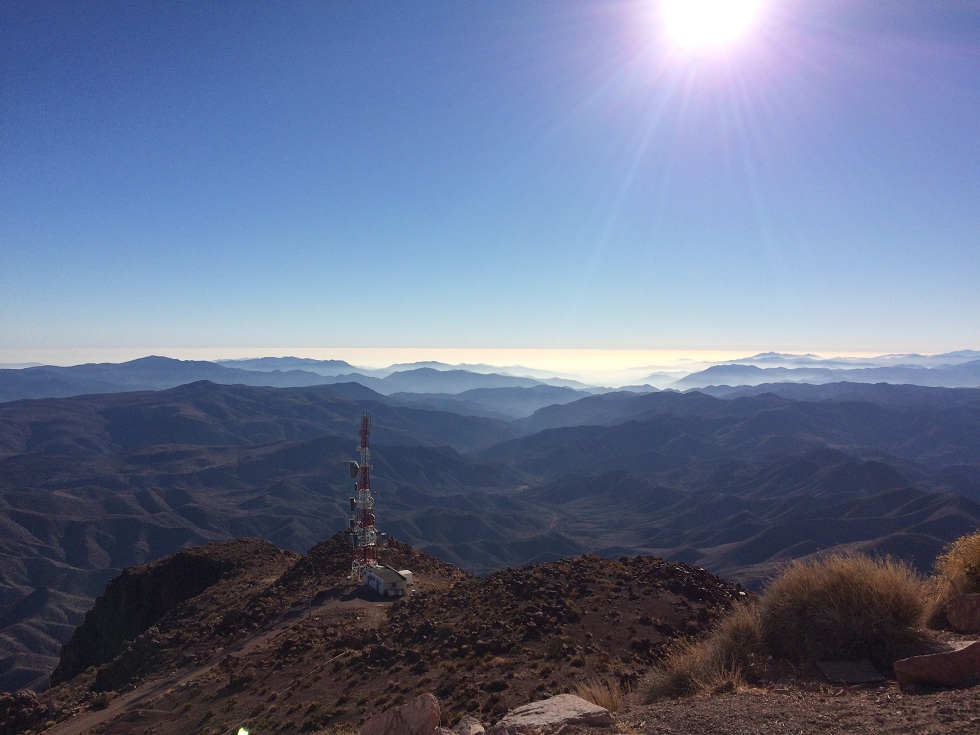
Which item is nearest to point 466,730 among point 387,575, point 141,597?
point 387,575

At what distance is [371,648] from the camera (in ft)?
54.9

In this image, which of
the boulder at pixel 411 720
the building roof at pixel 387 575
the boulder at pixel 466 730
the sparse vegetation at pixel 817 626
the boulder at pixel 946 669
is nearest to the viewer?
the boulder at pixel 946 669

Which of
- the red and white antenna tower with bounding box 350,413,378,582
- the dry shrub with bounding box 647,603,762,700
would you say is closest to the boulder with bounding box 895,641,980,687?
the dry shrub with bounding box 647,603,762,700

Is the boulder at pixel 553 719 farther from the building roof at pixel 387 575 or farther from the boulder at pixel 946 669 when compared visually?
the building roof at pixel 387 575

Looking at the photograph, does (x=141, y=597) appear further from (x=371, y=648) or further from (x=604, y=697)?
(x=604, y=697)

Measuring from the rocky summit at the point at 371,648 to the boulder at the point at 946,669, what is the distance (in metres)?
5.70

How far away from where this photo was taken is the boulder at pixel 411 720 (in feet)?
24.5

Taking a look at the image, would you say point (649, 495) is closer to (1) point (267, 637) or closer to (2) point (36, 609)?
(2) point (36, 609)

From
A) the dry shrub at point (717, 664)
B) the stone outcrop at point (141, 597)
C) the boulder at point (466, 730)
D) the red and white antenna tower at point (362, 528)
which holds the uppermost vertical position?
the dry shrub at point (717, 664)

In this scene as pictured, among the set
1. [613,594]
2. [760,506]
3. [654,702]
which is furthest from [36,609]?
[760,506]

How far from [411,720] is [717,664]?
4.92 metres

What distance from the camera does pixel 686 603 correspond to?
1722cm

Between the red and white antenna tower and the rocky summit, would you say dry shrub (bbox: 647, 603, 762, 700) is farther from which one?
the red and white antenna tower

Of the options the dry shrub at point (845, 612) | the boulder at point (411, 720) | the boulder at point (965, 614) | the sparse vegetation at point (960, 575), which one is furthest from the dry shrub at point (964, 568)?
the boulder at point (411, 720)
